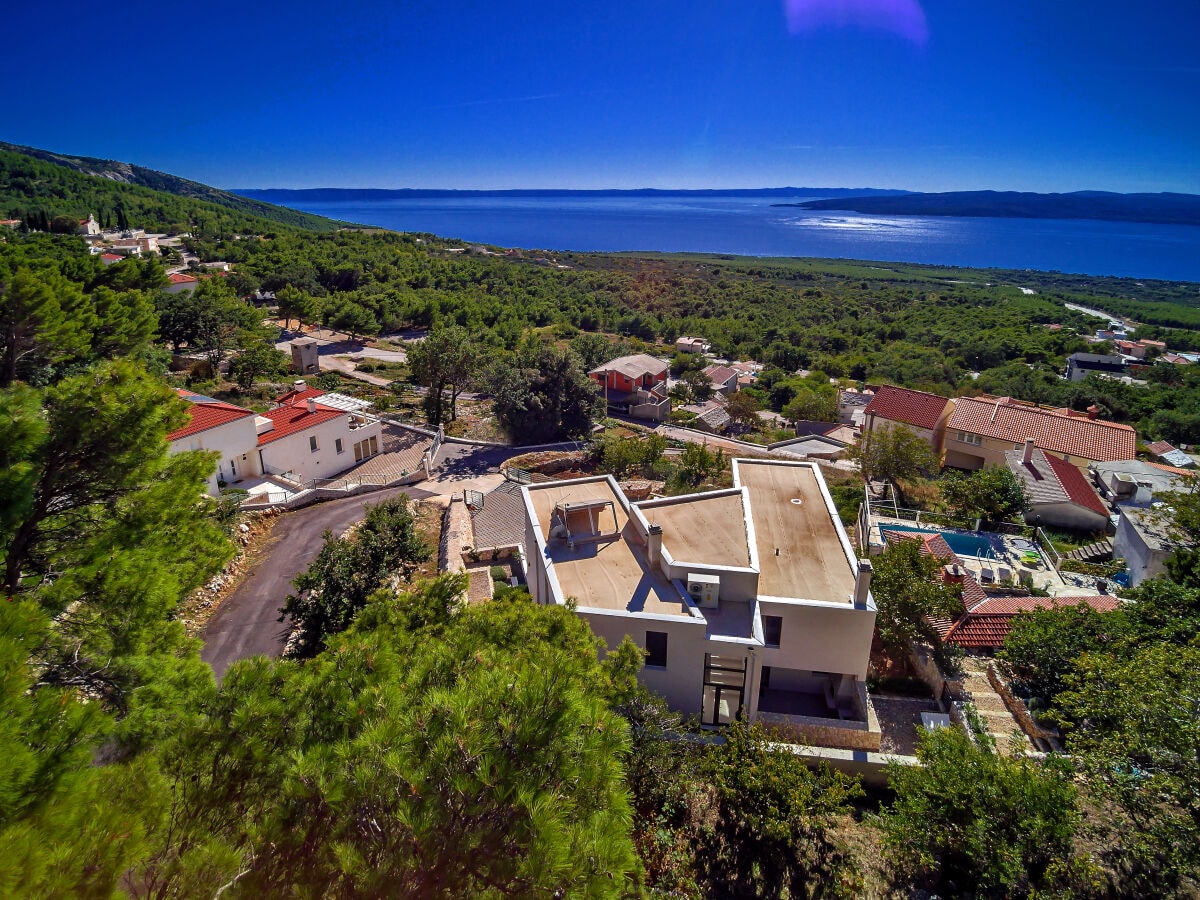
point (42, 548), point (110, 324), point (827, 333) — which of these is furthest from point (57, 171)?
point (42, 548)

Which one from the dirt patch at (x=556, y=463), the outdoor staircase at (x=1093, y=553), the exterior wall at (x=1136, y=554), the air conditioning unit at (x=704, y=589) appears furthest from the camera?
the dirt patch at (x=556, y=463)

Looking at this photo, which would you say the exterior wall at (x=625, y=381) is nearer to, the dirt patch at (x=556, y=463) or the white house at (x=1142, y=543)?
the dirt patch at (x=556, y=463)

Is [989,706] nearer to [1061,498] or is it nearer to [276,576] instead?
[1061,498]

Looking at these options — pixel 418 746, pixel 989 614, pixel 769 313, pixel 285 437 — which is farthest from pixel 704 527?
pixel 769 313

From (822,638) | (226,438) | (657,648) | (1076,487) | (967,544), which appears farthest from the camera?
(1076,487)

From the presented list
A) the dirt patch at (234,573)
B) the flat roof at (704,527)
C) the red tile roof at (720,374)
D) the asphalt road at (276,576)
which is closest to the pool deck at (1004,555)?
the flat roof at (704,527)

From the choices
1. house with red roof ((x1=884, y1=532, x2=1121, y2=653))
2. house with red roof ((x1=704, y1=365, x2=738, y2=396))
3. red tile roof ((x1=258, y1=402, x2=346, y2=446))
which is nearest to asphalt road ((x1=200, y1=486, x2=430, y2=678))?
red tile roof ((x1=258, y1=402, x2=346, y2=446))

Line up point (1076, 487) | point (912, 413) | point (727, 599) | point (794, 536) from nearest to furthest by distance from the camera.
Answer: point (727, 599)
point (794, 536)
point (1076, 487)
point (912, 413)
